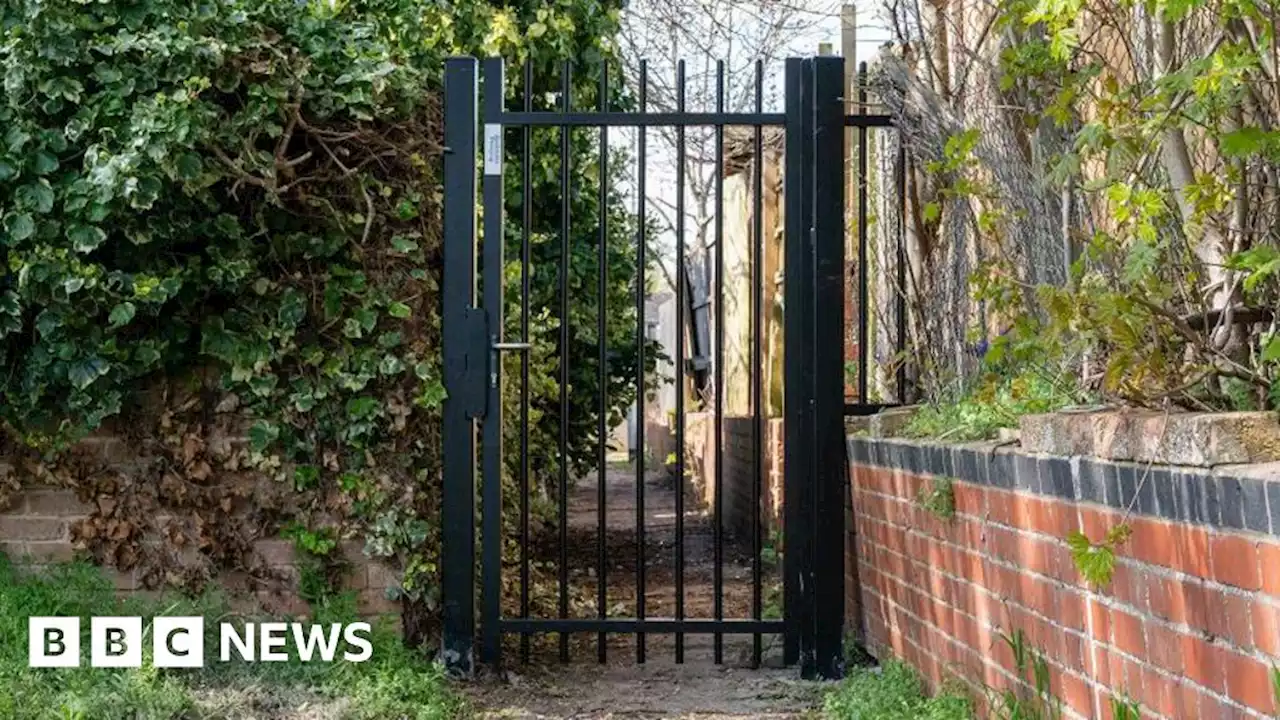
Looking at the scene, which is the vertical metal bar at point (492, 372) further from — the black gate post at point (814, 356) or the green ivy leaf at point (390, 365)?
the black gate post at point (814, 356)

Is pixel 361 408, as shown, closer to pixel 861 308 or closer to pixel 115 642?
pixel 115 642

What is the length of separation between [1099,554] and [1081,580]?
0.53m

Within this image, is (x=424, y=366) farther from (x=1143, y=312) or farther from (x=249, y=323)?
(x=1143, y=312)

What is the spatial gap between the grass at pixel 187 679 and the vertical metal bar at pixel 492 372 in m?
0.28

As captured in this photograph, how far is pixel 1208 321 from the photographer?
145 inches

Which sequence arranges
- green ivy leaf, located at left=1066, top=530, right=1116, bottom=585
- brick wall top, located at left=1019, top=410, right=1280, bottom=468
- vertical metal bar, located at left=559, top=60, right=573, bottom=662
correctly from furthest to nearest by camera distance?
vertical metal bar, located at left=559, top=60, right=573, bottom=662 → green ivy leaf, located at left=1066, top=530, right=1116, bottom=585 → brick wall top, located at left=1019, top=410, right=1280, bottom=468

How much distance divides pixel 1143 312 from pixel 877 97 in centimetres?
278

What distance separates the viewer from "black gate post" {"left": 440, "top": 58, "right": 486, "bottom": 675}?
18.5 feet

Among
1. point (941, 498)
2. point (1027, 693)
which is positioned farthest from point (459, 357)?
point (1027, 693)

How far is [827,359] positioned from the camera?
18.8ft

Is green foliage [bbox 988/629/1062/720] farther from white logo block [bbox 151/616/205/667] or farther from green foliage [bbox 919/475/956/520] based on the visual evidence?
white logo block [bbox 151/616/205/667]

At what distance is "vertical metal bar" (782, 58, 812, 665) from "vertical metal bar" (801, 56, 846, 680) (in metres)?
0.04

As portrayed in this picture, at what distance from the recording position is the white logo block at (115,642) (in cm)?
525

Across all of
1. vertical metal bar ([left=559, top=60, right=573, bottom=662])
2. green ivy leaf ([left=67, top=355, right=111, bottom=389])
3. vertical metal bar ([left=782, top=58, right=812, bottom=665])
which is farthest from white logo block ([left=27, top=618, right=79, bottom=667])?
vertical metal bar ([left=782, top=58, right=812, bottom=665])
